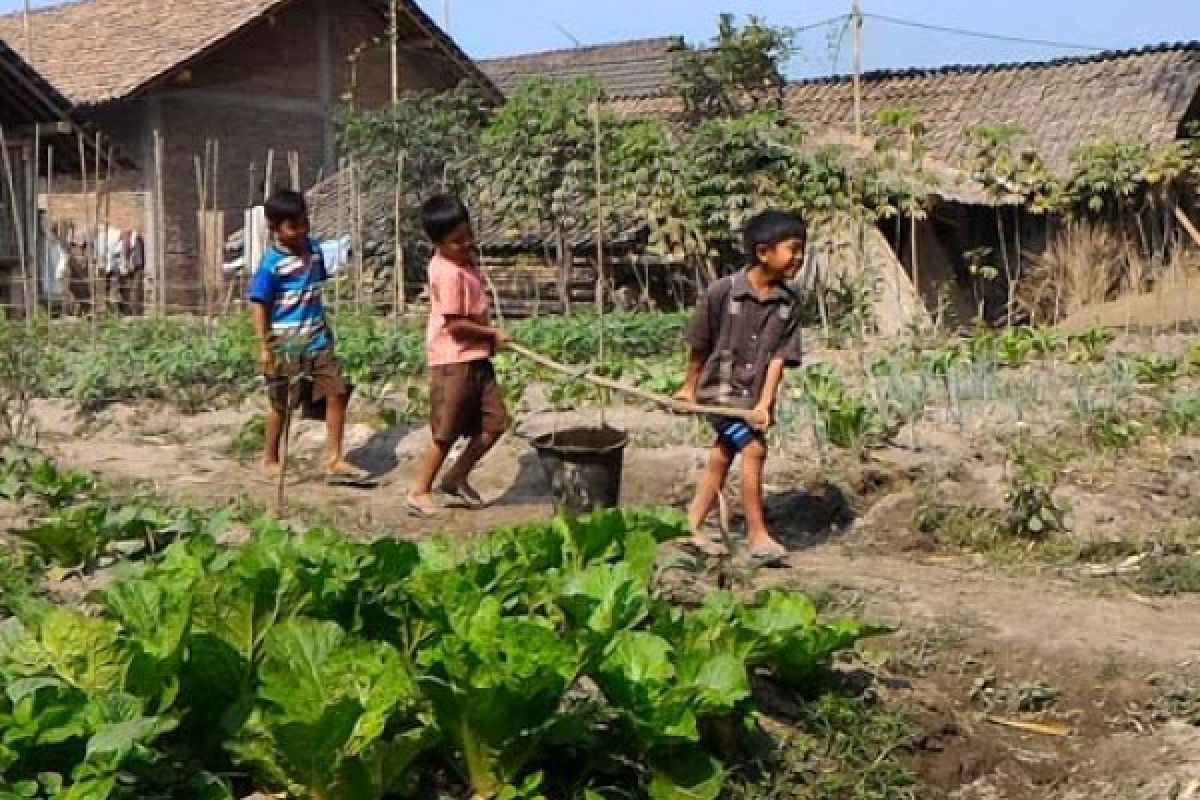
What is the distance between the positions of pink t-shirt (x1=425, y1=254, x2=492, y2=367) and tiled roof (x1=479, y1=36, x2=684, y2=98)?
1851 centimetres

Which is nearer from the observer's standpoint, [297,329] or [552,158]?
[297,329]

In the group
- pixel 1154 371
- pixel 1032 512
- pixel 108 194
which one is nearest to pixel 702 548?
pixel 1032 512

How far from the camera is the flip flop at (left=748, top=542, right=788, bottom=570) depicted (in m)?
5.39

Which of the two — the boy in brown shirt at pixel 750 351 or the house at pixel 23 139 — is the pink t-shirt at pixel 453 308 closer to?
the boy in brown shirt at pixel 750 351

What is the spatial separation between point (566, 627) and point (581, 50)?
88.0 ft

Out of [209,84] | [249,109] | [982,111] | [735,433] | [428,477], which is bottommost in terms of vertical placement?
[428,477]

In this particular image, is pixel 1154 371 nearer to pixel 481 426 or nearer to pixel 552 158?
pixel 481 426

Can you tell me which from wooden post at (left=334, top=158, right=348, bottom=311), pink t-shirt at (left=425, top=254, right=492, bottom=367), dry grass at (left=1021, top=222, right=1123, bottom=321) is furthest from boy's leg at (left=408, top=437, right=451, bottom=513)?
dry grass at (left=1021, top=222, right=1123, bottom=321)

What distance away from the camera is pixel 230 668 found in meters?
3.19

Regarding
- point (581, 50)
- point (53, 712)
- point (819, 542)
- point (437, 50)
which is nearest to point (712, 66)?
point (437, 50)

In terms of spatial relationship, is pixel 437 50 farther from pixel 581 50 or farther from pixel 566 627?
pixel 566 627

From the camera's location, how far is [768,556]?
5.41 m

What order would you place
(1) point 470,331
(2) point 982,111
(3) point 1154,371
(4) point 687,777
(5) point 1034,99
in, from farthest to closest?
(2) point 982,111
(5) point 1034,99
(3) point 1154,371
(1) point 470,331
(4) point 687,777

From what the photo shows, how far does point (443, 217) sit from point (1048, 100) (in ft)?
49.3
